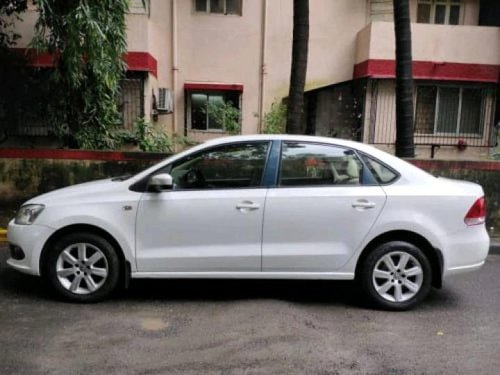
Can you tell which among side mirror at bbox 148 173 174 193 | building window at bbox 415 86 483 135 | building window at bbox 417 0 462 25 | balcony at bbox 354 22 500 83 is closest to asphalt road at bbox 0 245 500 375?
side mirror at bbox 148 173 174 193

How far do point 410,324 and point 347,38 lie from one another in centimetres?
1082

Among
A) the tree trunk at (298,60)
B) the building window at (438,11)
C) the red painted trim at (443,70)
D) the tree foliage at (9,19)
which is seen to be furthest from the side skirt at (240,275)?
the building window at (438,11)

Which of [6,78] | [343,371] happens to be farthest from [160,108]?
[343,371]

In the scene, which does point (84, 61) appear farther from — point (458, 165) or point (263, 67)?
point (263, 67)

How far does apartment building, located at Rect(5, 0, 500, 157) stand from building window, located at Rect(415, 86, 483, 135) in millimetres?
26

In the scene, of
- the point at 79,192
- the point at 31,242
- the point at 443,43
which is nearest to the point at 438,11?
the point at 443,43

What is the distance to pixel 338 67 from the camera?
1403 centimetres

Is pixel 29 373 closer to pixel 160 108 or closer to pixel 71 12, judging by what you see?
pixel 71 12

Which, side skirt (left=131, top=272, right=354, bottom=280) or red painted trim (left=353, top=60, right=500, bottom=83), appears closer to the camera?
side skirt (left=131, top=272, right=354, bottom=280)

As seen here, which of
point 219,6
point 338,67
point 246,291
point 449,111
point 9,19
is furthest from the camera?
point 338,67

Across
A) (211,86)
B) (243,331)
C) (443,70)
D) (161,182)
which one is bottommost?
(243,331)

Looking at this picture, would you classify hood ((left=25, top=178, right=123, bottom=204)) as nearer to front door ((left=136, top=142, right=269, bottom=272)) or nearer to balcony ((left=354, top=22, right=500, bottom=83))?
front door ((left=136, top=142, right=269, bottom=272))

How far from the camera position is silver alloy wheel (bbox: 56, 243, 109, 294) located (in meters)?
4.78

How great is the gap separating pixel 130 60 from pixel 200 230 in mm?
7696
